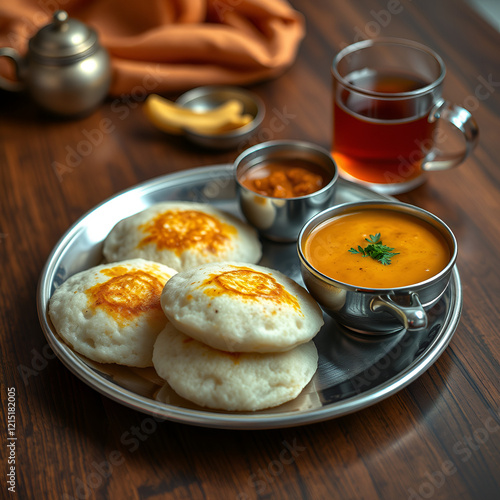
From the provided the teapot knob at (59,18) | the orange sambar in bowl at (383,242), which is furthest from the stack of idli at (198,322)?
the teapot knob at (59,18)

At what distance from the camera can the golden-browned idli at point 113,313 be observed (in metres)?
1.60

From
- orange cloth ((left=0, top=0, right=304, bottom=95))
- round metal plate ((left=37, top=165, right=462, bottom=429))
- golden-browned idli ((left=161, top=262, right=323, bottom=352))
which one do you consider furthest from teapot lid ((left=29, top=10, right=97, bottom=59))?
golden-browned idli ((left=161, top=262, right=323, bottom=352))

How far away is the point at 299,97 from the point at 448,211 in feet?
3.39

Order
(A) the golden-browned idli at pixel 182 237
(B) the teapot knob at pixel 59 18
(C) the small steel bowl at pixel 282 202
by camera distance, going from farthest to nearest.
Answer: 1. (B) the teapot knob at pixel 59 18
2. (C) the small steel bowl at pixel 282 202
3. (A) the golden-browned idli at pixel 182 237

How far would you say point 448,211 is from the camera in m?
2.26

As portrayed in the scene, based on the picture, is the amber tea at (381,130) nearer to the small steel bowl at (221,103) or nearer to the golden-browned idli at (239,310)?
the small steel bowl at (221,103)

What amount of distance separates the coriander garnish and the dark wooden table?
334mm

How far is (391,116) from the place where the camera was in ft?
7.04

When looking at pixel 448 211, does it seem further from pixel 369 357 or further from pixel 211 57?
pixel 211 57

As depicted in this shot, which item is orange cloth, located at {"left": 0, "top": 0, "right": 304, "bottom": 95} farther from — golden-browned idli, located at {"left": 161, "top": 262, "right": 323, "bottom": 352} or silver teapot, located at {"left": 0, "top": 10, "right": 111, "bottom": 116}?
golden-browned idli, located at {"left": 161, "top": 262, "right": 323, "bottom": 352}

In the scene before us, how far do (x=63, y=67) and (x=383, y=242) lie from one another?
1665mm

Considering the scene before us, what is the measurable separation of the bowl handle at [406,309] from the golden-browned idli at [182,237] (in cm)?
56

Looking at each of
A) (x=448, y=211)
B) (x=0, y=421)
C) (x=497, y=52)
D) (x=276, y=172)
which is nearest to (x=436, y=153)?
(x=448, y=211)

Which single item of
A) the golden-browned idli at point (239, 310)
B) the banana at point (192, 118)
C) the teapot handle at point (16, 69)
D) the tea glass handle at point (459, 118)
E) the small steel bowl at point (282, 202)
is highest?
the tea glass handle at point (459, 118)
